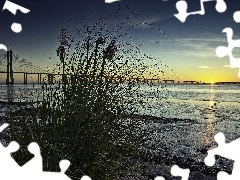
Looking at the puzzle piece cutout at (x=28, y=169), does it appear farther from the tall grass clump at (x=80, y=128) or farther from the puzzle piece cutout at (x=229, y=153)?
the puzzle piece cutout at (x=229, y=153)

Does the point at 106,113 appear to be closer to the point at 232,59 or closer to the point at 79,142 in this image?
the point at 79,142

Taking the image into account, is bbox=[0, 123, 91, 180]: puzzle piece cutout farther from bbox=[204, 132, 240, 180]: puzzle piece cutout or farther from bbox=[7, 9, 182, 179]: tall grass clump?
bbox=[204, 132, 240, 180]: puzzle piece cutout

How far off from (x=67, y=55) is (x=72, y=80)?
65cm

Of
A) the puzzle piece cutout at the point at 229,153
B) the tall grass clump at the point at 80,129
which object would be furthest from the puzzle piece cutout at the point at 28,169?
the puzzle piece cutout at the point at 229,153

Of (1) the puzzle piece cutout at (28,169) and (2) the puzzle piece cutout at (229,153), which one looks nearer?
(1) the puzzle piece cutout at (28,169)

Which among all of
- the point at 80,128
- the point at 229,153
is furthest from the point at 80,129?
the point at 229,153

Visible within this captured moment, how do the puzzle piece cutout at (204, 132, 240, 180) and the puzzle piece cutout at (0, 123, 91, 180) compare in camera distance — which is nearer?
the puzzle piece cutout at (0, 123, 91, 180)

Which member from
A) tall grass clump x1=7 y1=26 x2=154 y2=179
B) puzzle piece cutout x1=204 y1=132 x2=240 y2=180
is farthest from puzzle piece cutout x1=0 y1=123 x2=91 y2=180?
puzzle piece cutout x1=204 y1=132 x2=240 y2=180

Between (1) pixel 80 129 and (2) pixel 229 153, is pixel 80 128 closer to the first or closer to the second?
(1) pixel 80 129

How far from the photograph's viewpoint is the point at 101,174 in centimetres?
302

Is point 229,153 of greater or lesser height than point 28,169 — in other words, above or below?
below

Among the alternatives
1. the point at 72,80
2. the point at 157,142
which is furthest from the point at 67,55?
the point at 157,142

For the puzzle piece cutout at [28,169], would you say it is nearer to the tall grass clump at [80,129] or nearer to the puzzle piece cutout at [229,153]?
the tall grass clump at [80,129]

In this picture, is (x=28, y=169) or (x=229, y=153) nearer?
(x=28, y=169)
